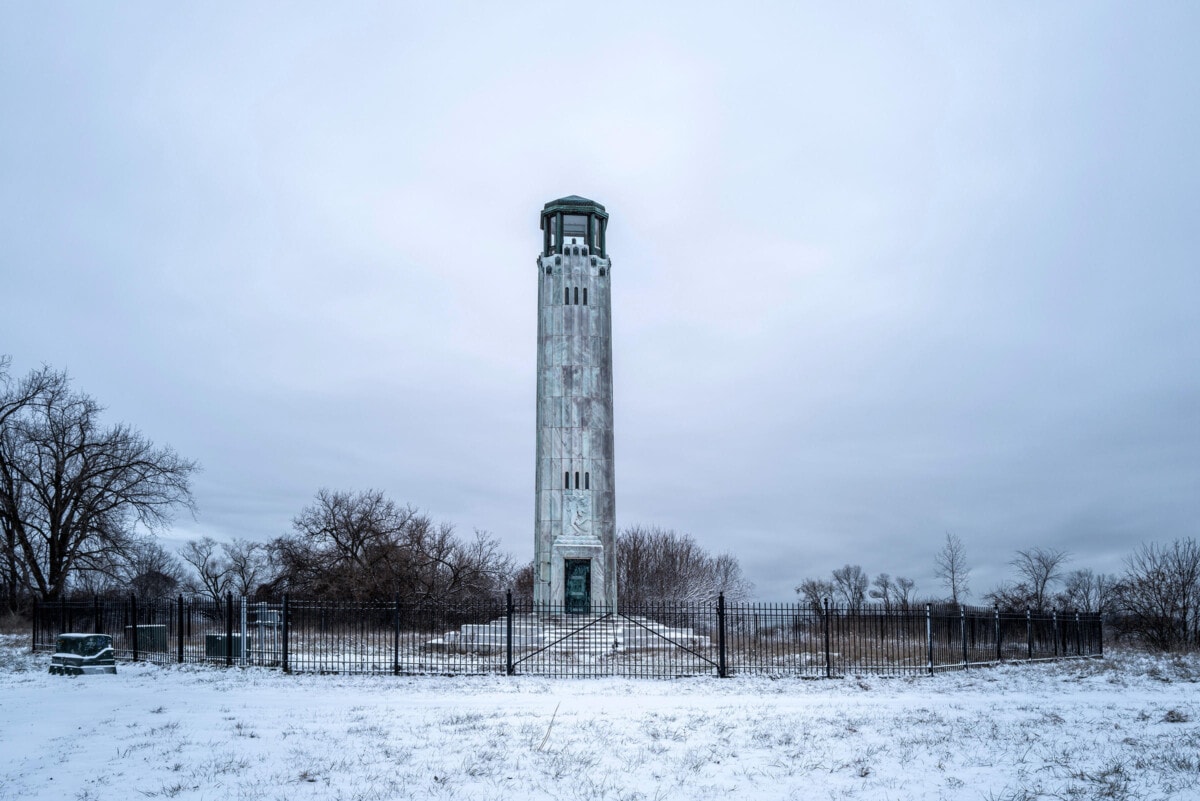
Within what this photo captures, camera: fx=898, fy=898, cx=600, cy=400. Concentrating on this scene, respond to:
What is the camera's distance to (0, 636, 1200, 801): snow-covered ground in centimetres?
931

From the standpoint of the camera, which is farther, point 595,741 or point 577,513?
point 577,513

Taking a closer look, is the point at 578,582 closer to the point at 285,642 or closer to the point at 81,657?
the point at 285,642

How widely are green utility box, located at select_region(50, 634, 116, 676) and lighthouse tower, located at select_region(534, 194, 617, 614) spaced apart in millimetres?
16255

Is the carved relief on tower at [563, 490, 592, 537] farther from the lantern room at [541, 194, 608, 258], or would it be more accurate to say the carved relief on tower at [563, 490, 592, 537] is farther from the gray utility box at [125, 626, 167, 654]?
the gray utility box at [125, 626, 167, 654]

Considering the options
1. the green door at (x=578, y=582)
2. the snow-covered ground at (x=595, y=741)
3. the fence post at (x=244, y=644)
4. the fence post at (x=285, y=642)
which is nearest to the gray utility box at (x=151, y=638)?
the fence post at (x=244, y=644)

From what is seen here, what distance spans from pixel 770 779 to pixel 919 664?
54.2 feet

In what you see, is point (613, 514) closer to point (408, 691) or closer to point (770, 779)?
point (408, 691)

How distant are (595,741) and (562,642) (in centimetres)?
1670

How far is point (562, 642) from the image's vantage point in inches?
1112

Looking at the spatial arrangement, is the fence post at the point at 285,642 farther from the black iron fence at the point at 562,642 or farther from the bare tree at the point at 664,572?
the bare tree at the point at 664,572

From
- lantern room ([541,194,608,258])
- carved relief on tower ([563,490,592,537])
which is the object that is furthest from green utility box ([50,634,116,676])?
lantern room ([541,194,608,258])

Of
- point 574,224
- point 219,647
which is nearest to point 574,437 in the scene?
point 574,224

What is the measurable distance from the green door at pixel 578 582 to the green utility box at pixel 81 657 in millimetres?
16917

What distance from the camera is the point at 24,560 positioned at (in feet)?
134
